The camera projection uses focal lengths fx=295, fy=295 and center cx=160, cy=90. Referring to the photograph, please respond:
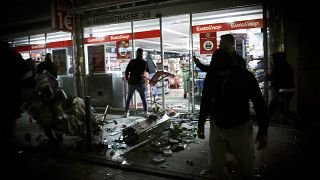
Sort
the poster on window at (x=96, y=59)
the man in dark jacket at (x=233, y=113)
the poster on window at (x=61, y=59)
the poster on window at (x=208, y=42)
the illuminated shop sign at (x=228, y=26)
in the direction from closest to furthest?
the man in dark jacket at (x=233, y=113)
the illuminated shop sign at (x=228, y=26)
the poster on window at (x=208, y=42)
the poster on window at (x=96, y=59)
the poster on window at (x=61, y=59)

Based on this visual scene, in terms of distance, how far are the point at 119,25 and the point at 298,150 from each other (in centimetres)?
781

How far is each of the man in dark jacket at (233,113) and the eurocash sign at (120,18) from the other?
23.1ft

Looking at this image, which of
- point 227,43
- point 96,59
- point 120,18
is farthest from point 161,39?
point 227,43

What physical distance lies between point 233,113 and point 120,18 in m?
8.19

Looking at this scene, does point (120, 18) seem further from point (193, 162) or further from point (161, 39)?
point (193, 162)

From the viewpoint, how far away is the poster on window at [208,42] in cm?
905

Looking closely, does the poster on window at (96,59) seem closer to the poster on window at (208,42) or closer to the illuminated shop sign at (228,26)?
the illuminated shop sign at (228,26)

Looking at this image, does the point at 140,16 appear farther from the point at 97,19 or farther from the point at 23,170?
the point at 23,170

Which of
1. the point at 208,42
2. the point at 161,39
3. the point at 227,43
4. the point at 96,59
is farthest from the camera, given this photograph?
the point at 96,59

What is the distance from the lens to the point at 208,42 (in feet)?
29.9

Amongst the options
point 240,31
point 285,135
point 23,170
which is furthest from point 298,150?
point 23,170

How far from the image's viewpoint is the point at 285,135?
22.2ft

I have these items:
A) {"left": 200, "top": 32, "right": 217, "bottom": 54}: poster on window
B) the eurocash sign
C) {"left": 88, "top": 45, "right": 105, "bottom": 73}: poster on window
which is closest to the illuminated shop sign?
{"left": 200, "top": 32, "right": 217, "bottom": 54}: poster on window

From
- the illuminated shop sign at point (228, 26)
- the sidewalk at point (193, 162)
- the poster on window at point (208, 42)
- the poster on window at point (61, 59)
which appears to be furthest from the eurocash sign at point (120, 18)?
the sidewalk at point (193, 162)
